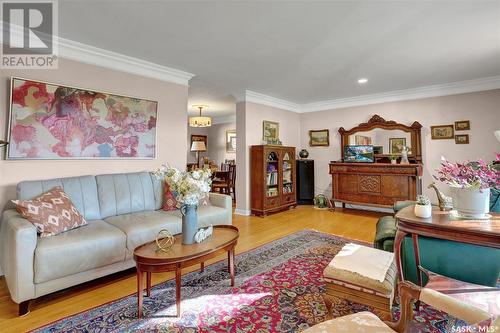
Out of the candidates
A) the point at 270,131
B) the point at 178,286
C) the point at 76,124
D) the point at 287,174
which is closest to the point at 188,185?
the point at 178,286

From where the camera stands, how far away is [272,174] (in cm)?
525

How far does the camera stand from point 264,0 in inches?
82.9

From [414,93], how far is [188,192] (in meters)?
4.80

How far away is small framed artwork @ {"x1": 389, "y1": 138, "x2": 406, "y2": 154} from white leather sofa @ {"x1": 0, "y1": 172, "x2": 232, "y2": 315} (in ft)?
12.0

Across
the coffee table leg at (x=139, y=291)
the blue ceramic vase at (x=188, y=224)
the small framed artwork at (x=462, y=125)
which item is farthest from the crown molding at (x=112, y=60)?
the small framed artwork at (x=462, y=125)

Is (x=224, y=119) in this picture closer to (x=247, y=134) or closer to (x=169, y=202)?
(x=247, y=134)

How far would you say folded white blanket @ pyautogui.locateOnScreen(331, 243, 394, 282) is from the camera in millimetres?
1619

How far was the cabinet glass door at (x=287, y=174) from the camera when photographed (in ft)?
18.1

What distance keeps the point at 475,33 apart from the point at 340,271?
292cm

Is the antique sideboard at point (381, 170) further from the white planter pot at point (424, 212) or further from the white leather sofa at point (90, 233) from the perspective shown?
the white planter pot at point (424, 212)

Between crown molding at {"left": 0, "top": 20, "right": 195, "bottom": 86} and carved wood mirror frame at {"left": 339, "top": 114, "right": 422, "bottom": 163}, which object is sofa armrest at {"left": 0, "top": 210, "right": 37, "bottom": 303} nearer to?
crown molding at {"left": 0, "top": 20, "right": 195, "bottom": 86}

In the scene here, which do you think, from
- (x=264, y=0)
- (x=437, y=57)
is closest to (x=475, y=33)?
(x=437, y=57)

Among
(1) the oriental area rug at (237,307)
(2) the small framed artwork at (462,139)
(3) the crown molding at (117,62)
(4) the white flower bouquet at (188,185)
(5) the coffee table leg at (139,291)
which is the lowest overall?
(1) the oriental area rug at (237,307)

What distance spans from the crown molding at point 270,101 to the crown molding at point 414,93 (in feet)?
1.26
